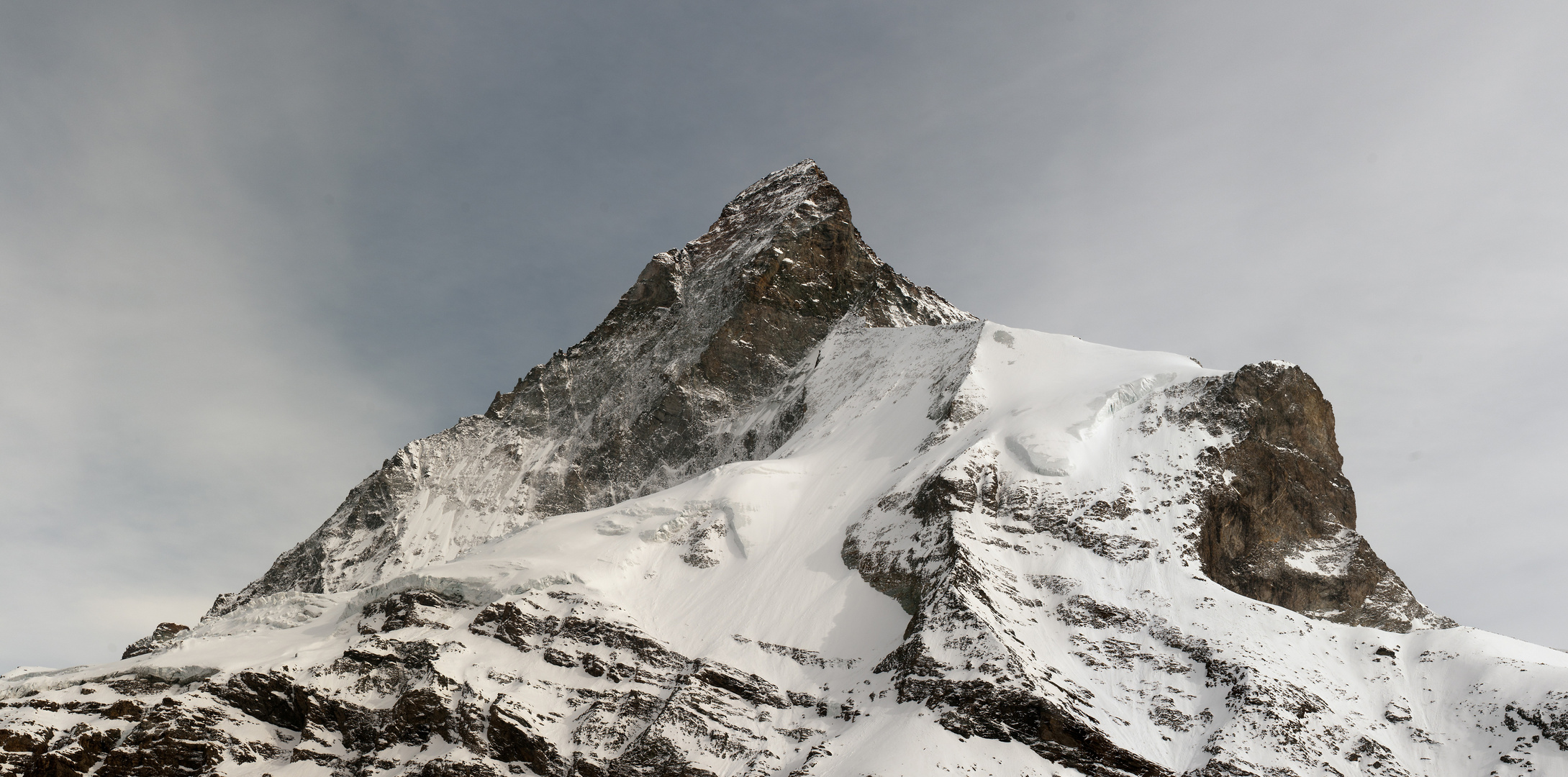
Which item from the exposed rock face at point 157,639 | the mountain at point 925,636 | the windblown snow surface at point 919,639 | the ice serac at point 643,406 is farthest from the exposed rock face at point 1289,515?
the exposed rock face at point 157,639

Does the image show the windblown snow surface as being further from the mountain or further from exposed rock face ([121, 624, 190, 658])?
exposed rock face ([121, 624, 190, 658])

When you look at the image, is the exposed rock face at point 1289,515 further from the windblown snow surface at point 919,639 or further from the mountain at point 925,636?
the windblown snow surface at point 919,639

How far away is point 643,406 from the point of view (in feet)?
446

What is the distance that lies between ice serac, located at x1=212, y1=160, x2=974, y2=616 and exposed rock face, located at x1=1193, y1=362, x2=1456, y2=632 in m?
46.8

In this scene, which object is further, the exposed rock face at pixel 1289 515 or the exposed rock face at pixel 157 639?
the exposed rock face at pixel 157 639

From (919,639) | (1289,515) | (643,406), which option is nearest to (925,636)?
(919,639)

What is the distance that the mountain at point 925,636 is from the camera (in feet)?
214

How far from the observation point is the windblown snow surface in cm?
6475

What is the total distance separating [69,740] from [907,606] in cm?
5480

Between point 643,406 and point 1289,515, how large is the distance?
246 ft

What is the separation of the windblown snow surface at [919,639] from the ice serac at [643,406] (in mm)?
25459

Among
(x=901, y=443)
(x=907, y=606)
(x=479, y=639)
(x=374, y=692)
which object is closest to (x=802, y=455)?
(x=901, y=443)

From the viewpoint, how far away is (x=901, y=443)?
100812 mm

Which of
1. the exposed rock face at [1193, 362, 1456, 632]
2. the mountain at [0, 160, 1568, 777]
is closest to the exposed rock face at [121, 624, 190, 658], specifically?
the mountain at [0, 160, 1568, 777]
